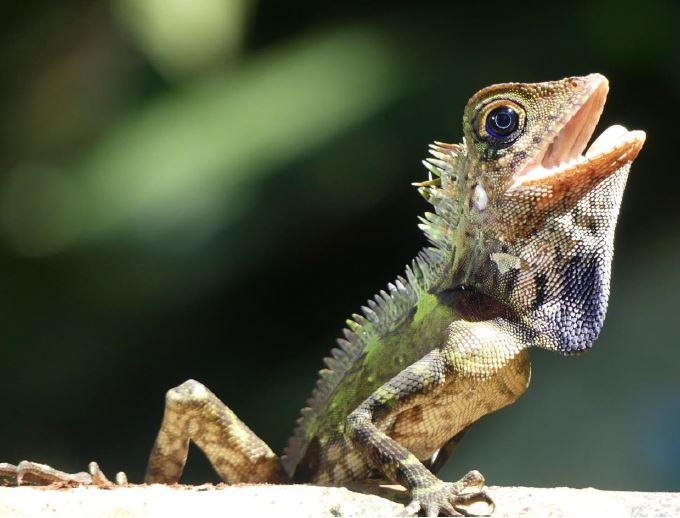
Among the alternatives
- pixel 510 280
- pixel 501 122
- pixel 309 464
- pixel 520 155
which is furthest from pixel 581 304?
pixel 309 464

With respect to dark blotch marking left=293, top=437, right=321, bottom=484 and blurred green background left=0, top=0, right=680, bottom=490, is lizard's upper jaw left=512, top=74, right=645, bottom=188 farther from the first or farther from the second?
blurred green background left=0, top=0, right=680, bottom=490

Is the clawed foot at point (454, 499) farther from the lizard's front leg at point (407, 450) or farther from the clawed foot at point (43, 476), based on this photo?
the clawed foot at point (43, 476)

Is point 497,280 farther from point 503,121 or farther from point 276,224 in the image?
point 276,224

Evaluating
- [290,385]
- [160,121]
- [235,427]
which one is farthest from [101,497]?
[160,121]

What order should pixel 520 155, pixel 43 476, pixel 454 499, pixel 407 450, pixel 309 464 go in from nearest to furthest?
pixel 454 499 → pixel 407 450 → pixel 520 155 → pixel 43 476 → pixel 309 464

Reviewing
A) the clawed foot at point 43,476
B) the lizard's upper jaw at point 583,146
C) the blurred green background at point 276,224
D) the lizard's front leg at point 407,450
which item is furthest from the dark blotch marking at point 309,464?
the blurred green background at point 276,224

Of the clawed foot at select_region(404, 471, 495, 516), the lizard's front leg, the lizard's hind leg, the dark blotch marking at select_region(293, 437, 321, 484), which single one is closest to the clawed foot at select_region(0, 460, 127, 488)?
the lizard's hind leg

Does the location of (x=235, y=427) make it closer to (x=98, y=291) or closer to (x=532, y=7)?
(x=98, y=291)
